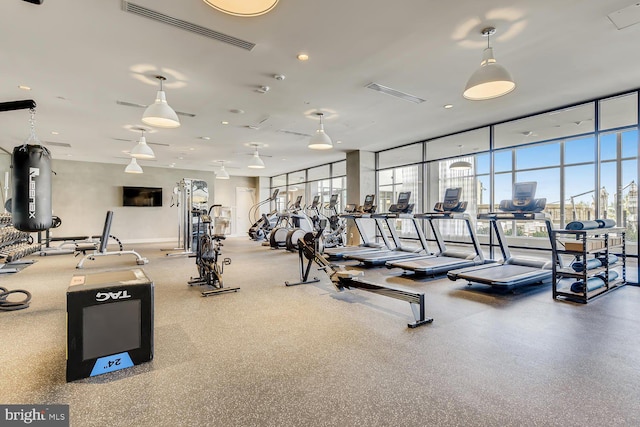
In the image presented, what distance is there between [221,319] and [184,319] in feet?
1.34

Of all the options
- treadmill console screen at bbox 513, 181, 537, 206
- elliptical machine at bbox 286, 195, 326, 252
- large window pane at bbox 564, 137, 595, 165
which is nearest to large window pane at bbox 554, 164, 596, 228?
large window pane at bbox 564, 137, 595, 165

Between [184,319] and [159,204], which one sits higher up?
[159,204]

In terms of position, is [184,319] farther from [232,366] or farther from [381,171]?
[381,171]

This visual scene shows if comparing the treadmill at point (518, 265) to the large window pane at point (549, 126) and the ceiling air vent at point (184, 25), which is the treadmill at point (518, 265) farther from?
the ceiling air vent at point (184, 25)

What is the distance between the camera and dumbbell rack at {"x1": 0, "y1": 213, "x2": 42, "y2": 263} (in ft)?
19.8

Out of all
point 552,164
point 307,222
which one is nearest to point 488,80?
point 307,222

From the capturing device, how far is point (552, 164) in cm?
875

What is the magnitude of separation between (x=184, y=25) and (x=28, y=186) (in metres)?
2.35

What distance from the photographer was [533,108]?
6031 millimetres

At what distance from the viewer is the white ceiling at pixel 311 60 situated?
10.2ft

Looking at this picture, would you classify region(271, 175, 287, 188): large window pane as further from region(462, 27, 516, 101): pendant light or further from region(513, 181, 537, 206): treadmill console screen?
region(462, 27, 516, 101): pendant light

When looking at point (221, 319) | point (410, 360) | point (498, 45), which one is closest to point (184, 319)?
point (221, 319)
